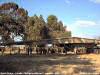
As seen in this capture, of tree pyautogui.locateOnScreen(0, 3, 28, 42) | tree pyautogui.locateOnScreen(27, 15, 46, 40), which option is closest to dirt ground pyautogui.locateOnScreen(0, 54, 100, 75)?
tree pyautogui.locateOnScreen(0, 3, 28, 42)

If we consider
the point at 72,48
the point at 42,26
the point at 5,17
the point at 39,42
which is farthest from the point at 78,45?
the point at 5,17

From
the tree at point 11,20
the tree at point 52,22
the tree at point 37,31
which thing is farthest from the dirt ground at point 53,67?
the tree at point 52,22

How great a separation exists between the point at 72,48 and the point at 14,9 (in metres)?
22.6

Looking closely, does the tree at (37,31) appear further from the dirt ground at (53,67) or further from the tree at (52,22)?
the dirt ground at (53,67)

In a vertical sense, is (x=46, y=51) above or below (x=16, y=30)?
below

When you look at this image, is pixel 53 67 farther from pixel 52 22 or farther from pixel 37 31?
pixel 52 22

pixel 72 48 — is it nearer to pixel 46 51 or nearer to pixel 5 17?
pixel 46 51

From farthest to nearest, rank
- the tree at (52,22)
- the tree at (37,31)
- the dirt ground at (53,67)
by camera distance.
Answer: the tree at (52,22) < the tree at (37,31) < the dirt ground at (53,67)

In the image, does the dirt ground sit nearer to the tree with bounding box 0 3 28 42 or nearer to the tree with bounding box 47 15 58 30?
the tree with bounding box 0 3 28 42

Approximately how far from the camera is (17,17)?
6278 cm

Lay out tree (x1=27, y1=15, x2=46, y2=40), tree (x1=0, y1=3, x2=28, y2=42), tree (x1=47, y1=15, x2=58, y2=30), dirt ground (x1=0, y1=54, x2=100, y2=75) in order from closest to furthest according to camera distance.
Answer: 1. dirt ground (x1=0, y1=54, x2=100, y2=75)
2. tree (x1=0, y1=3, x2=28, y2=42)
3. tree (x1=27, y1=15, x2=46, y2=40)
4. tree (x1=47, y1=15, x2=58, y2=30)

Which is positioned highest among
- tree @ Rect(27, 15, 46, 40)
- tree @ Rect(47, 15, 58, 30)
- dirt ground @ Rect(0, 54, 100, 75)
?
tree @ Rect(47, 15, 58, 30)

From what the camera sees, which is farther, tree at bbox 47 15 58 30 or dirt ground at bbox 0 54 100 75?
tree at bbox 47 15 58 30

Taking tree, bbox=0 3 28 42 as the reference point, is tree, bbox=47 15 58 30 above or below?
above
